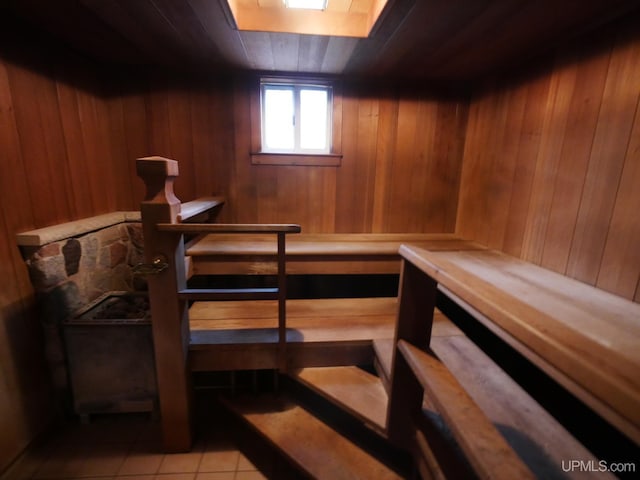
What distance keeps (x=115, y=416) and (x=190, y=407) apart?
0.64m

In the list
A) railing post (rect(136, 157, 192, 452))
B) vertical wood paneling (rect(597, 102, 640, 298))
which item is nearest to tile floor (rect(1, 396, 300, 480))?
railing post (rect(136, 157, 192, 452))

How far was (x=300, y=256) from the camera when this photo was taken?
1.98m

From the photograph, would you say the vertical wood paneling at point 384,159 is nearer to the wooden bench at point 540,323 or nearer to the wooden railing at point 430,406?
the wooden bench at point 540,323

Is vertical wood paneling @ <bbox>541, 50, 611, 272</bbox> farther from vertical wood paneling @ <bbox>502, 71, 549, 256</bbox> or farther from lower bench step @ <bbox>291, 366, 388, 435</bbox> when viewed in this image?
lower bench step @ <bbox>291, 366, 388, 435</bbox>

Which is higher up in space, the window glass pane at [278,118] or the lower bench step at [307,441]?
the window glass pane at [278,118]

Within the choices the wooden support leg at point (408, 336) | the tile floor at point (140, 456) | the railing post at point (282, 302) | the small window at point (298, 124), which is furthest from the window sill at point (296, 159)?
the tile floor at point (140, 456)

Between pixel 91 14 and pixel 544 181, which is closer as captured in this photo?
pixel 91 14

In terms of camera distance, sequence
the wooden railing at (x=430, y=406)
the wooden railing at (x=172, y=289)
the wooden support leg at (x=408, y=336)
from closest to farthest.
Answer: the wooden railing at (x=430, y=406), the wooden support leg at (x=408, y=336), the wooden railing at (x=172, y=289)

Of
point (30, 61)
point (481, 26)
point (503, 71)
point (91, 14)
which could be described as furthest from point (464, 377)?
point (30, 61)

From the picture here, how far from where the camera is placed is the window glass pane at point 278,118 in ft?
7.62

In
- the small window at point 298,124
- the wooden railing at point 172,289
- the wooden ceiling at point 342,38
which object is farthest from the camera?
the small window at point 298,124

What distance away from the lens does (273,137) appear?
7.78 feet

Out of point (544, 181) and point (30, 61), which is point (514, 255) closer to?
point (544, 181)

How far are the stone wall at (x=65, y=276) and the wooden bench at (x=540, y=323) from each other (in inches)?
68.0
